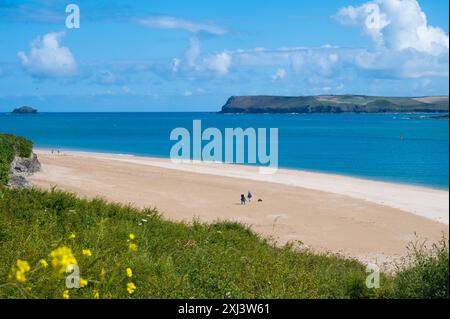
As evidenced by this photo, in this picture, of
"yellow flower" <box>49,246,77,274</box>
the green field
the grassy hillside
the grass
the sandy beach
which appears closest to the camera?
"yellow flower" <box>49,246,77,274</box>

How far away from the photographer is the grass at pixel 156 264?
5.96 meters

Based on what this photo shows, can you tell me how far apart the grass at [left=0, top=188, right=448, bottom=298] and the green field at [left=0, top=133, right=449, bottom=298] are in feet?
0.06

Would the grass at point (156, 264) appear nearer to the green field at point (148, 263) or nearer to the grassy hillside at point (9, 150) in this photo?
the green field at point (148, 263)

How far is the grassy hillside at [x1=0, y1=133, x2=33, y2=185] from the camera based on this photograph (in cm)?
Result: 2283

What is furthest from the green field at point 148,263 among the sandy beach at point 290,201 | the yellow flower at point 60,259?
the sandy beach at point 290,201

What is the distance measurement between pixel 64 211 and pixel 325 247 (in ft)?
38.7

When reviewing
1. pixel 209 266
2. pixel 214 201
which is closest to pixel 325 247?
pixel 214 201

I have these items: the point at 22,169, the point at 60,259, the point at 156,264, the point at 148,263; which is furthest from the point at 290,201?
the point at 60,259

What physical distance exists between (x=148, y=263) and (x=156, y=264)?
0.78ft

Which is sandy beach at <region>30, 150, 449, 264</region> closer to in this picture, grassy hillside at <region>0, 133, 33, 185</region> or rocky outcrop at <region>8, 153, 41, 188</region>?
rocky outcrop at <region>8, 153, 41, 188</region>

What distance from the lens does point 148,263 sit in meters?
7.04

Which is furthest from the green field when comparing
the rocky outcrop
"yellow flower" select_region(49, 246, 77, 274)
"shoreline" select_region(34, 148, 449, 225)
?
"shoreline" select_region(34, 148, 449, 225)

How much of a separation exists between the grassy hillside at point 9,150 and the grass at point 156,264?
10.6 m
